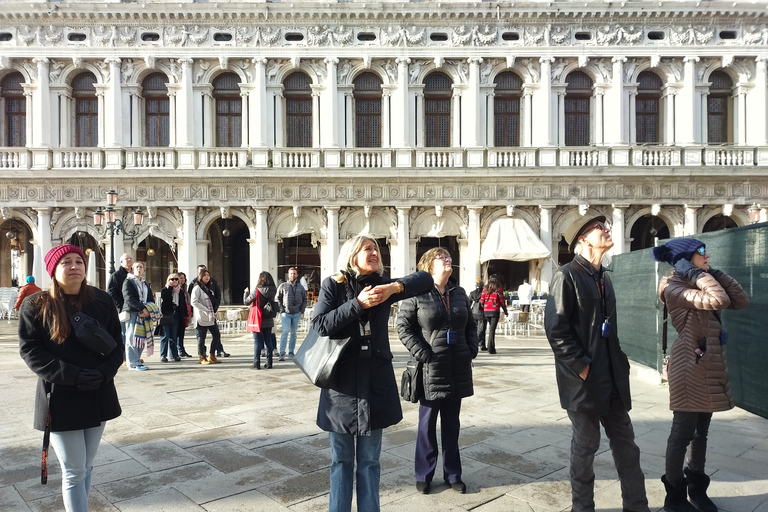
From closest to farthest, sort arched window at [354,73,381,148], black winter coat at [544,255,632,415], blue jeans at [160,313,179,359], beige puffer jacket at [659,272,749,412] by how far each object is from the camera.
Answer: black winter coat at [544,255,632,415], beige puffer jacket at [659,272,749,412], blue jeans at [160,313,179,359], arched window at [354,73,381,148]

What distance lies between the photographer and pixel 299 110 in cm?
2112

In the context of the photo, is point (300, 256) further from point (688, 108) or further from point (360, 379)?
point (360, 379)

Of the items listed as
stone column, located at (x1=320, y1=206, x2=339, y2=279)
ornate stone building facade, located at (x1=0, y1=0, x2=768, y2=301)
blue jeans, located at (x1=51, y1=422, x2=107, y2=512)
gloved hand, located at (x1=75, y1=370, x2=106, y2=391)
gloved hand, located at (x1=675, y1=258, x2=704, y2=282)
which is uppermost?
ornate stone building facade, located at (x1=0, y1=0, x2=768, y2=301)

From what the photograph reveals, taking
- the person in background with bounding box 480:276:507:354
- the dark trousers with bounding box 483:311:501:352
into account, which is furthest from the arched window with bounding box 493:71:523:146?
the dark trousers with bounding box 483:311:501:352

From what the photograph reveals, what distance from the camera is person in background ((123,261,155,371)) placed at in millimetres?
9461

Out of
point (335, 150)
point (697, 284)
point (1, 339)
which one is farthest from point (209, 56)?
point (697, 284)

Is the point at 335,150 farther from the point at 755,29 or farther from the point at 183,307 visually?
the point at 755,29

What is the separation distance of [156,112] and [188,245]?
17.6 ft

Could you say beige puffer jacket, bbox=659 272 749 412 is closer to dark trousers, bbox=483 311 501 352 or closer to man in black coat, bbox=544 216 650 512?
man in black coat, bbox=544 216 650 512

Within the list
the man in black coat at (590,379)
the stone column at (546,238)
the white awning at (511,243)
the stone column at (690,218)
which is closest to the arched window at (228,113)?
the white awning at (511,243)

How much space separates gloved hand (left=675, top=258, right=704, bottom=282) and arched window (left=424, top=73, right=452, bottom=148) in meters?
17.4

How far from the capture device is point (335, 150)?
795 inches

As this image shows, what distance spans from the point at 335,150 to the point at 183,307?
34.4 ft

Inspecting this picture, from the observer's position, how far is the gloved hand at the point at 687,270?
4102mm
